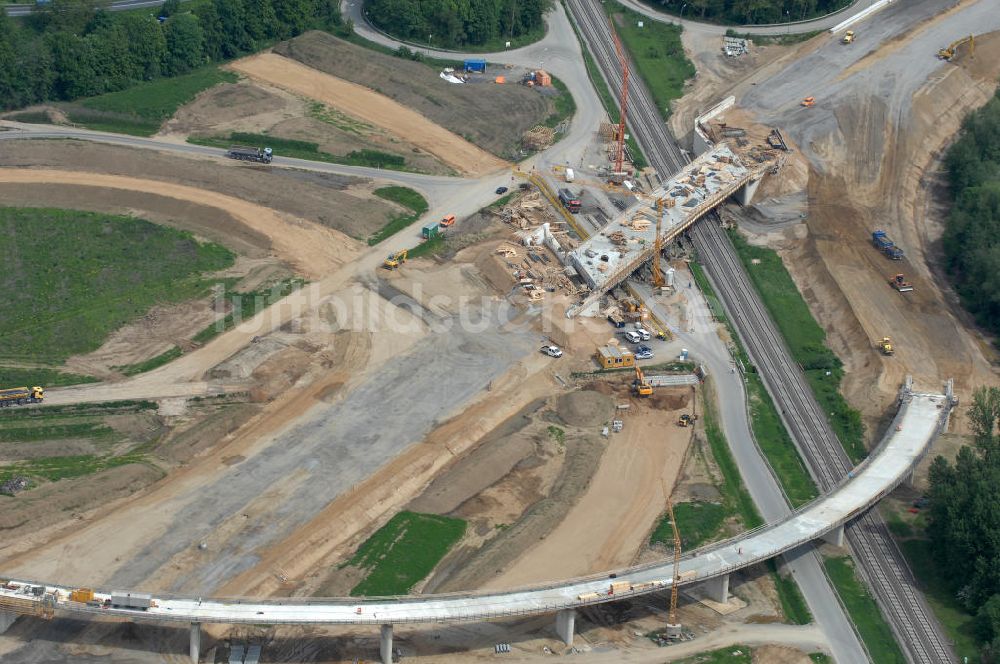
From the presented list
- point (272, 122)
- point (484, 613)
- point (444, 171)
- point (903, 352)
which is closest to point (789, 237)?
point (903, 352)

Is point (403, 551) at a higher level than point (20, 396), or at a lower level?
lower

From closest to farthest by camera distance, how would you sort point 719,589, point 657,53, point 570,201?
1. point 719,589
2. point 570,201
3. point 657,53

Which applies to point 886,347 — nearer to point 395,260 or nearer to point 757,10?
point 395,260

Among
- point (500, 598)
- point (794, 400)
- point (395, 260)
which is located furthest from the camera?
point (395, 260)

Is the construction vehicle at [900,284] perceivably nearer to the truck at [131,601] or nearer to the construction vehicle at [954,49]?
the construction vehicle at [954,49]

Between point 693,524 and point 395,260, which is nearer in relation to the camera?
point 693,524

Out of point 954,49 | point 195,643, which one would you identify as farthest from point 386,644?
point 954,49

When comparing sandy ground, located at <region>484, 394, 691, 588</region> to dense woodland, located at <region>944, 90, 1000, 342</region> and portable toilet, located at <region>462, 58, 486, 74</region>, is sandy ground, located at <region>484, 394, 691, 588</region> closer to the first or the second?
dense woodland, located at <region>944, 90, 1000, 342</region>
